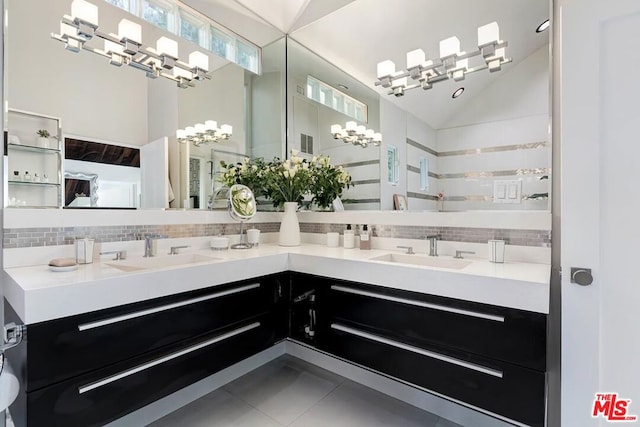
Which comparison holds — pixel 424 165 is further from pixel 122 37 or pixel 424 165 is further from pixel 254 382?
pixel 122 37

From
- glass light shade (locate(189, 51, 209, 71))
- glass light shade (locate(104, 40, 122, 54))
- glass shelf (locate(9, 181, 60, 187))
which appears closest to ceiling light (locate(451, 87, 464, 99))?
glass light shade (locate(189, 51, 209, 71))

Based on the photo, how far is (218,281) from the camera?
1.61 m

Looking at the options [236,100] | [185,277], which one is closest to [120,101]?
[236,100]

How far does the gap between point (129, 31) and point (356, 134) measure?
1670 mm

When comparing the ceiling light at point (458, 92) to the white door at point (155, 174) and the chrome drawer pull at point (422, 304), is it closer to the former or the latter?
the chrome drawer pull at point (422, 304)

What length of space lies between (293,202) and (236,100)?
101 cm

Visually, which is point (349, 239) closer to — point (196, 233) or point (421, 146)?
point (421, 146)

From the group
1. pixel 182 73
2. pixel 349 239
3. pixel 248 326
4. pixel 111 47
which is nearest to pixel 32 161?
pixel 111 47

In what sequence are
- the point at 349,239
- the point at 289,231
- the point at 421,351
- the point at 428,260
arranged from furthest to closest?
the point at 289,231
the point at 349,239
the point at 428,260
the point at 421,351

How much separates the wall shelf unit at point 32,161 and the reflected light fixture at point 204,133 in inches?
27.0

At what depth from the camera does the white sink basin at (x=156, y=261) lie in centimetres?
167

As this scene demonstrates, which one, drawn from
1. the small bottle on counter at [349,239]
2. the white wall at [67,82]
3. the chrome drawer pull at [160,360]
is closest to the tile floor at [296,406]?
the chrome drawer pull at [160,360]

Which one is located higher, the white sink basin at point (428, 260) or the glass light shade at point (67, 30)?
the glass light shade at point (67, 30)

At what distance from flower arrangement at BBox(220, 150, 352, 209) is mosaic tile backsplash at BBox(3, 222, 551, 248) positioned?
31cm
